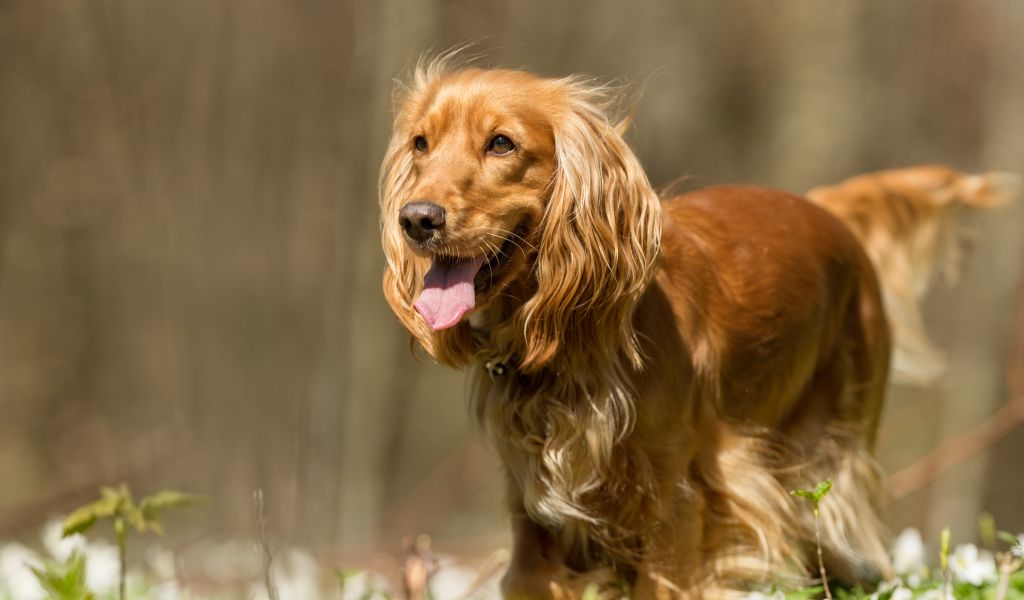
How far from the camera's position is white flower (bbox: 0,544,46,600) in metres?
4.29

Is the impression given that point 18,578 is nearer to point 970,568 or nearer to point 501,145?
point 501,145

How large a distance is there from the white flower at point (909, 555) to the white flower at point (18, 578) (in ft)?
9.62

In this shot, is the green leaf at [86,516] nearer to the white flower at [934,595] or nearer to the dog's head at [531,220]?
the dog's head at [531,220]

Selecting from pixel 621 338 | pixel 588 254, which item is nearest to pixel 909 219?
pixel 621 338

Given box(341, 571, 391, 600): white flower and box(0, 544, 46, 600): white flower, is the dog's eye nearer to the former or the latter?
box(341, 571, 391, 600): white flower

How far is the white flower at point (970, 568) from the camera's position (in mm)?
3572

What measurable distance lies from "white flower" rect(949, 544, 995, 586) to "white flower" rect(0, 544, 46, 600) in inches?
115

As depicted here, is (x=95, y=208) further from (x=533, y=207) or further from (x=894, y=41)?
(x=533, y=207)

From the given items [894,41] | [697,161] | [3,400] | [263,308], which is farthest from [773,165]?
[3,400]

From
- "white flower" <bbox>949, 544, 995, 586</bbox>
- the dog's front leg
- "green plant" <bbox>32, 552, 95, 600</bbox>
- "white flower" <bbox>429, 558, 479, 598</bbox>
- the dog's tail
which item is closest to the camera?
"green plant" <bbox>32, 552, 95, 600</bbox>

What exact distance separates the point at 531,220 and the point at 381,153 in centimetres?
501

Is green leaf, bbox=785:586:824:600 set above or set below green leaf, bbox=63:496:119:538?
below

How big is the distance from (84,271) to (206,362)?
7.81 ft

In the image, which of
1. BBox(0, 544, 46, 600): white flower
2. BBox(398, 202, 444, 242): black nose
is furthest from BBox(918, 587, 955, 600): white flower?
BBox(0, 544, 46, 600): white flower
